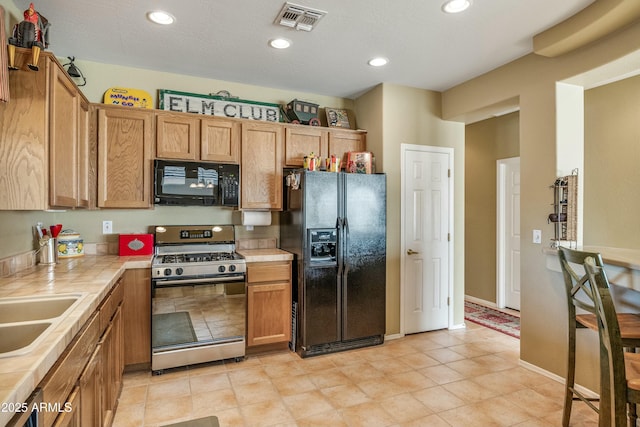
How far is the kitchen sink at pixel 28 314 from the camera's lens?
51.6 inches

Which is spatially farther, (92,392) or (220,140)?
(220,140)

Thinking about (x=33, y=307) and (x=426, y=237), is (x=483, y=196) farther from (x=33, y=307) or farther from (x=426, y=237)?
(x=33, y=307)

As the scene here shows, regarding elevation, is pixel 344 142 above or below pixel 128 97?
below

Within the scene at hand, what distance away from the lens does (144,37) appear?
2795 millimetres

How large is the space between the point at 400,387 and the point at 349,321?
2.79 feet

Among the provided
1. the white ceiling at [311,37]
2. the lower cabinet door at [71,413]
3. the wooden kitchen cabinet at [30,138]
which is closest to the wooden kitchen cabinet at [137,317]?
the wooden kitchen cabinet at [30,138]

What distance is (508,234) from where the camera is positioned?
15.7ft

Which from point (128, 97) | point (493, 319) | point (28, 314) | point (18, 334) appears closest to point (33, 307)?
point (28, 314)

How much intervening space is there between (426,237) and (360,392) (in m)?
1.89

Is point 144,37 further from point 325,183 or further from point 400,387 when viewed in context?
point 400,387

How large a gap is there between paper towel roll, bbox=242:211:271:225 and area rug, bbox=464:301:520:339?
2.76 m

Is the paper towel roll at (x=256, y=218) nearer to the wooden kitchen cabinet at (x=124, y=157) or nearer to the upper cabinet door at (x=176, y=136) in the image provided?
the upper cabinet door at (x=176, y=136)

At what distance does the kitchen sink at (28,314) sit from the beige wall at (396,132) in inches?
113

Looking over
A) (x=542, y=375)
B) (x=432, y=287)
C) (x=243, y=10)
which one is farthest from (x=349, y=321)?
(x=243, y=10)
